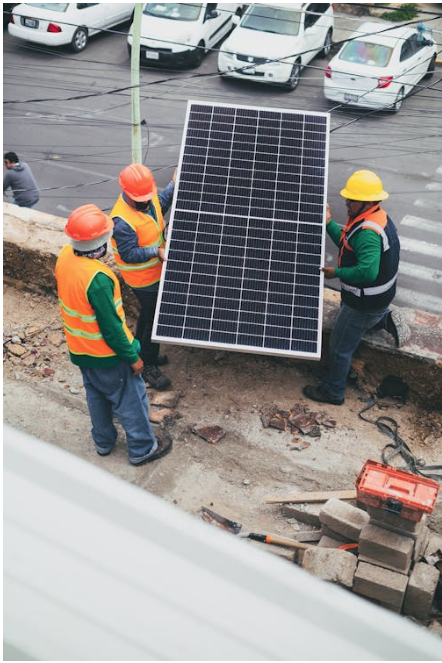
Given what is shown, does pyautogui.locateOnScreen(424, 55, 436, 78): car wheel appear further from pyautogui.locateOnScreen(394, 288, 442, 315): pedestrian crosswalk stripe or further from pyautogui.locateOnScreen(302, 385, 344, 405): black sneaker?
pyautogui.locateOnScreen(302, 385, 344, 405): black sneaker

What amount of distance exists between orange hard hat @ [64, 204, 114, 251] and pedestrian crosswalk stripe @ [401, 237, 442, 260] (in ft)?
29.2

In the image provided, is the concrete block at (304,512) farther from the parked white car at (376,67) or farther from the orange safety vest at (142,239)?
the parked white car at (376,67)

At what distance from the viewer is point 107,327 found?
5.02 m

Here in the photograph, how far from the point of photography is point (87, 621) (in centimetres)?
200

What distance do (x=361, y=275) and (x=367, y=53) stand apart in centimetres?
1323

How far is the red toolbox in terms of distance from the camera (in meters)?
4.24

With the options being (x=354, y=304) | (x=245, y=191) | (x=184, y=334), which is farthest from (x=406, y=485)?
(x=245, y=191)

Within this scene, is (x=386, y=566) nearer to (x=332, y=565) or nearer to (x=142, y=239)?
(x=332, y=565)

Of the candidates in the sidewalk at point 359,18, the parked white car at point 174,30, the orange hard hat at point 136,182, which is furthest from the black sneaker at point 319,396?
the sidewalk at point 359,18

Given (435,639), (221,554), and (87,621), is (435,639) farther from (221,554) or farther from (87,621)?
(87,621)

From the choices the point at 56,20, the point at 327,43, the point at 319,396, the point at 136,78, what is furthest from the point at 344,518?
the point at 56,20

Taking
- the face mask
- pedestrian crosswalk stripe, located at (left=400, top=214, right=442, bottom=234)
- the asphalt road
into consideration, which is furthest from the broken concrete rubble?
pedestrian crosswalk stripe, located at (left=400, top=214, right=442, bottom=234)

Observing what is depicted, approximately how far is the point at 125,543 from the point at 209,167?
5.01m

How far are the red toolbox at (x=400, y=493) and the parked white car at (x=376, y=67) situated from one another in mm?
13402
